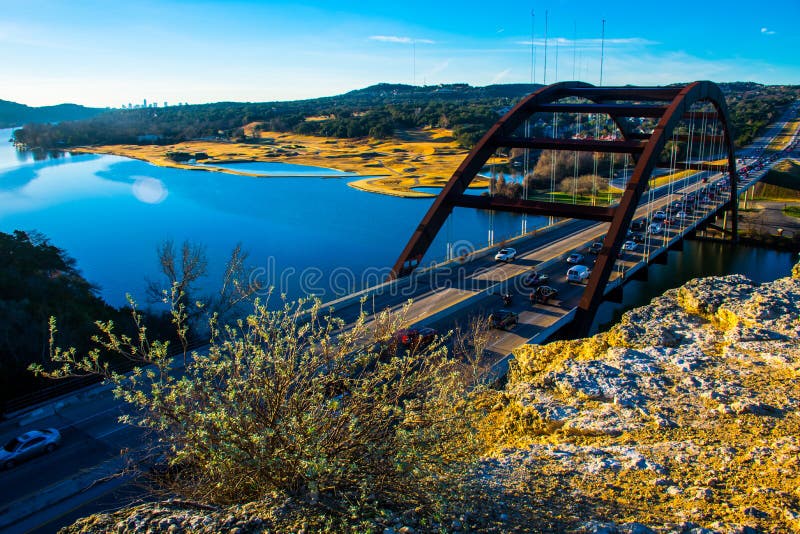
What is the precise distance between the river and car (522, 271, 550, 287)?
3.74 metres

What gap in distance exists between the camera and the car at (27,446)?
36.2 feet

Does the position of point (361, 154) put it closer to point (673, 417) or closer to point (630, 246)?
point (630, 246)

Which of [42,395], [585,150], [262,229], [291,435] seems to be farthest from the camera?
[262,229]

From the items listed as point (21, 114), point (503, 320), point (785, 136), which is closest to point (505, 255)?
point (503, 320)

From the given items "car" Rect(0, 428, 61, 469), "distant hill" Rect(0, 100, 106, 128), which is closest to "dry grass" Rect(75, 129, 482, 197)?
"car" Rect(0, 428, 61, 469)

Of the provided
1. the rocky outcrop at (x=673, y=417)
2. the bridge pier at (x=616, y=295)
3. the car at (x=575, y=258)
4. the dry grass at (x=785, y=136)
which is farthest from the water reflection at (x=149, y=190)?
the dry grass at (x=785, y=136)

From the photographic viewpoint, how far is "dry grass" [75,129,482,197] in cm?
6494

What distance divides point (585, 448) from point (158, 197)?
57.5 m

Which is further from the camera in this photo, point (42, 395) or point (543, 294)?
point (543, 294)

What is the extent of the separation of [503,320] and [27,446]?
13.0 meters

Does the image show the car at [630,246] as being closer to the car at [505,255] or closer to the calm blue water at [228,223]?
the car at [505,255]

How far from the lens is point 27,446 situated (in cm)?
1127

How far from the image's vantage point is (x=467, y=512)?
479 cm

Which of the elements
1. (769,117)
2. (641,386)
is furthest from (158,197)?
(769,117)
